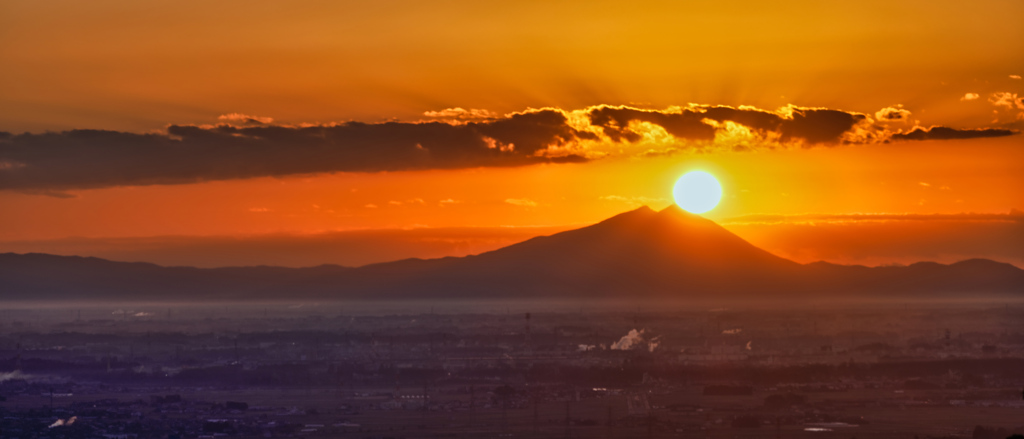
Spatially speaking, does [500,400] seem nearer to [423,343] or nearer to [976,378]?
[976,378]

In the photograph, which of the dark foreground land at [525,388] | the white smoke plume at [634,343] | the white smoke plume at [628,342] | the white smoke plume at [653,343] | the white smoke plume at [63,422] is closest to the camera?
the dark foreground land at [525,388]

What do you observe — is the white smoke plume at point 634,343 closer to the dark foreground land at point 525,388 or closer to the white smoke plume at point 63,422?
the dark foreground land at point 525,388

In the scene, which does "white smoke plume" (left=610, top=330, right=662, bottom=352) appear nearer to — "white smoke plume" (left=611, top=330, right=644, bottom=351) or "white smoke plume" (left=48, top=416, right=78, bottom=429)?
"white smoke plume" (left=611, top=330, right=644, bottom=351)

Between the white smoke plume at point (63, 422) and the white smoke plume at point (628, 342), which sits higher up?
the white smoke plume at point (628, 342)

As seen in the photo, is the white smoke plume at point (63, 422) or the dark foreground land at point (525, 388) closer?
the dark foreground land at point (525, 388)

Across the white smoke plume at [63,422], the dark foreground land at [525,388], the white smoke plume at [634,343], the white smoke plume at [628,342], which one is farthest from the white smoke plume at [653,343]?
the white smoke plume at [63,422]

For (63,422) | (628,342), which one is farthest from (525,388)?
(628,342)

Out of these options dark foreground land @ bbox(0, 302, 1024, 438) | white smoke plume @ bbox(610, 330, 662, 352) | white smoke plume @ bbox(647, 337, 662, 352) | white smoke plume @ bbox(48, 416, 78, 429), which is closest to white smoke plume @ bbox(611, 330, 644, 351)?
white smoke plume @ bbox(610, 330, 662, 352)

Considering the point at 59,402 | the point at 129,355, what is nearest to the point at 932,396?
the point at 59,402
